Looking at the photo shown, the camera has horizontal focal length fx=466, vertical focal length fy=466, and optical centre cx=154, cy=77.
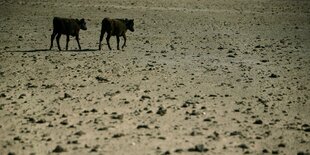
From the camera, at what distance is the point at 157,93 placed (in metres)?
11.5

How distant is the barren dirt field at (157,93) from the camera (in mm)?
7875

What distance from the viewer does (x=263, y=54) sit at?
19.0m

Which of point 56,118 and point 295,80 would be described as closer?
point 56,118

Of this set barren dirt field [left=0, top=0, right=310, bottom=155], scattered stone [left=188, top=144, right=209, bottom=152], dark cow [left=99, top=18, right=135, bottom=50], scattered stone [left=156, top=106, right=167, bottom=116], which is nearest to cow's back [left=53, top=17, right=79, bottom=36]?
barren dirt field [left=0, top=0, right=310, bottom=155]

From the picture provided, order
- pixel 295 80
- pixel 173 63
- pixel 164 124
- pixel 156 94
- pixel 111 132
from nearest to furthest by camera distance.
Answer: pixel 111 132 → pixel 164 124 → pixel 156 94 → pixel 295 80 → pixel 173 63

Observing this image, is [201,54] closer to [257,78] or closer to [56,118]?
[257,78]

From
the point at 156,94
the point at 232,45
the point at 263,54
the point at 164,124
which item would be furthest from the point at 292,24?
the point at 164,124

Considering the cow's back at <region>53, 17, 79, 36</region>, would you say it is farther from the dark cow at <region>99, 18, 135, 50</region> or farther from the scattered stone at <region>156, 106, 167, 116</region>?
the scattered stone at <region>156, 106, 167, 116</region>

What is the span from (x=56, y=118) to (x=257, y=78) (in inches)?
275

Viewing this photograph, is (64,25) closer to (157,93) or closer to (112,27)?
(112,27)

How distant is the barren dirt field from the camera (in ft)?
25.8

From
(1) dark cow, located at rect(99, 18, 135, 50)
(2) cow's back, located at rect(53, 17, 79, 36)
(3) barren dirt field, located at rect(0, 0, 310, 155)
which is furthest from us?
(1) dark cow, located at rect(99, 18, 135, 50)

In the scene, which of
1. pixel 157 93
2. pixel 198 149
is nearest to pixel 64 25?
pixel 157 93

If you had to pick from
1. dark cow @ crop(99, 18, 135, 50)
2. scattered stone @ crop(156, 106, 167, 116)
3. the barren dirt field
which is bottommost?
the barren dirt field
